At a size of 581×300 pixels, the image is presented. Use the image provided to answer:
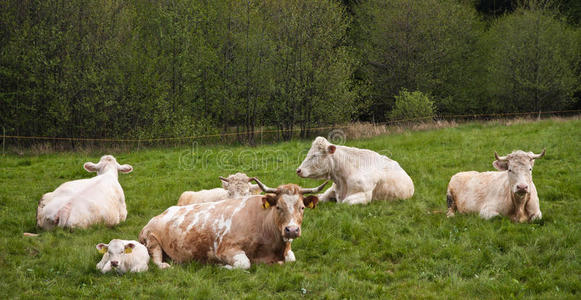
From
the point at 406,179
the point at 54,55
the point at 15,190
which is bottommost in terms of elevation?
the point at 15,190

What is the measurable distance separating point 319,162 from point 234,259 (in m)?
5.15

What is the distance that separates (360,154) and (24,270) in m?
7.83

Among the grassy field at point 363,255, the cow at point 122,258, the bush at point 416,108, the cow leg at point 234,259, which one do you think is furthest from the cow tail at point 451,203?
the bush at point 416,108

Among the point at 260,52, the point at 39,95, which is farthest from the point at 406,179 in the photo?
the point at 39,95

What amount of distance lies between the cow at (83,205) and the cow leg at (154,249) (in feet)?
7.75

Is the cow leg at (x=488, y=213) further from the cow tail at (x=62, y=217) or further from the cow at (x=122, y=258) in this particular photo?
the cow tail at (x=62, y=217)

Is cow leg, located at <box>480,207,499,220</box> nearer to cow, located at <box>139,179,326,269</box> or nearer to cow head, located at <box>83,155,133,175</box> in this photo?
cow, located at <box>139,179,326,269</box>

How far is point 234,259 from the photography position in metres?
7.50

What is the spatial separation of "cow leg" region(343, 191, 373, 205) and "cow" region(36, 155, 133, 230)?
5019 millimetres

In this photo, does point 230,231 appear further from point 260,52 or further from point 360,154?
point 260,52

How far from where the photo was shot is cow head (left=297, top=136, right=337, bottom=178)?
1221 centimetres

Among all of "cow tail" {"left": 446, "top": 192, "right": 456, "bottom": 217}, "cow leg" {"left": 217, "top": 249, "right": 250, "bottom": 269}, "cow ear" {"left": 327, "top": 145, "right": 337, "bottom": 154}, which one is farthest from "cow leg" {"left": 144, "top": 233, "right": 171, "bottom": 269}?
"cow tail" {"left": 446, "top": 192, "right": 456, "bottom": 217}

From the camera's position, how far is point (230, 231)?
25.6ft

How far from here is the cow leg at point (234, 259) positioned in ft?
24.3
